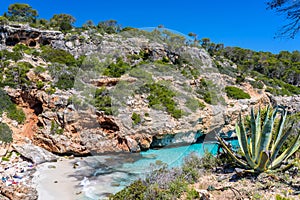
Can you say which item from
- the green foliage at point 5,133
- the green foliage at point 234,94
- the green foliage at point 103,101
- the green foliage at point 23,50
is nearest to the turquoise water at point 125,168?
the green foliage at point 103,101

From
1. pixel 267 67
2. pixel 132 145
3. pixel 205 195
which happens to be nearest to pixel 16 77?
pixel 132 145

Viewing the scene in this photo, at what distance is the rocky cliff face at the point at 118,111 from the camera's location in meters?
9.94

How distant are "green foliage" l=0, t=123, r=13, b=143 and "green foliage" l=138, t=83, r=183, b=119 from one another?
6.22m

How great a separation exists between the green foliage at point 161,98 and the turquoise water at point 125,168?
6.04 ft

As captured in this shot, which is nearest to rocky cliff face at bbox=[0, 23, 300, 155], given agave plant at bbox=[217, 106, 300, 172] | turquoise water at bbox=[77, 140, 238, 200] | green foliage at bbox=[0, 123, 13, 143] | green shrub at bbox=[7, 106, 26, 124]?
green shrub at bbox=[7, 106, 26, 124]

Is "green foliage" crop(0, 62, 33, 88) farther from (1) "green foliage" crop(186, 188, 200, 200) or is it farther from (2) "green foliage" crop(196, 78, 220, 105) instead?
(1) "green foliage" crop(186, 188, 200, 200)

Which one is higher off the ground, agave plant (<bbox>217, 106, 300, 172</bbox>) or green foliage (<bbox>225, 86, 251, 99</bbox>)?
green foliage (<bbox>225, 86, 251, 99</bbox>)

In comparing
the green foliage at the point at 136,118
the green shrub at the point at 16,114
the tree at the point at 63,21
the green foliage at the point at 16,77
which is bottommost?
the green foliage at the point at 136,118

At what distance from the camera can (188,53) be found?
19.0 m

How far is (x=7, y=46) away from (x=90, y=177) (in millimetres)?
13047

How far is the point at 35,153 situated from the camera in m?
8.80

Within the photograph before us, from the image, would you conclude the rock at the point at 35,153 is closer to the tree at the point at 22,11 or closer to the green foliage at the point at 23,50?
the green foliage at the point at 23,50

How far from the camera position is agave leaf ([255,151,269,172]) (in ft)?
12.6

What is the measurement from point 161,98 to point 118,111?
263 cm
